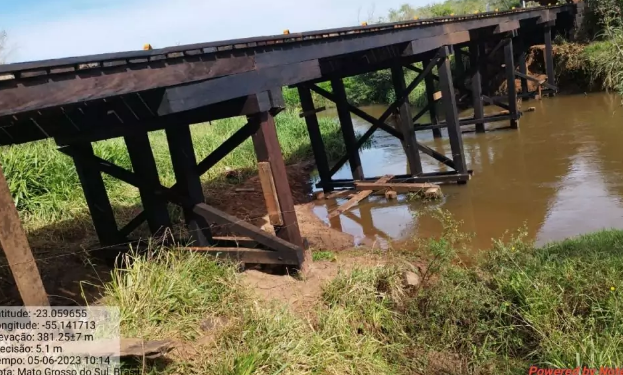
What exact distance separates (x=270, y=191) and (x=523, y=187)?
17.2 feet

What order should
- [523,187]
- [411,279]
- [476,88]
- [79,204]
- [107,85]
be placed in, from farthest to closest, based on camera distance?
[476,88]
[523,187]
[79,204]
[411,279]
[107,85]

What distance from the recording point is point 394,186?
28.6 feet

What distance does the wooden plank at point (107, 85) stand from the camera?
285 cm

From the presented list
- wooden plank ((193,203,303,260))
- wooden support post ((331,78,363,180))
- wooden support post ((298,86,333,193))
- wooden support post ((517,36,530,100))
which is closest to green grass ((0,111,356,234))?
wooden support post ((298,86,333,193))

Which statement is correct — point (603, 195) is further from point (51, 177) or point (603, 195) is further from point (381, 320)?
point (51, 177)

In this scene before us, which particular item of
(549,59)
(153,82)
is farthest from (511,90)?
(153,82)

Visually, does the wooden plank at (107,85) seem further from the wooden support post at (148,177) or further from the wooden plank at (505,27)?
the wooden plank at (505,27)

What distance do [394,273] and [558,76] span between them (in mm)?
16095

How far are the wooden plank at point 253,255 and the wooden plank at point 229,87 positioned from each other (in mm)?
1475

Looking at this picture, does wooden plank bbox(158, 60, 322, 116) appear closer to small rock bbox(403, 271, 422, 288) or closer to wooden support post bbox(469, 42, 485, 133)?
small rock bbox(403, 271, 422, 288)

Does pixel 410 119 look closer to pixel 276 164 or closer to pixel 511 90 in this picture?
pixel 276 164

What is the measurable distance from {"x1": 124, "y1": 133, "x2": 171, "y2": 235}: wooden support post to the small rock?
8.38ft

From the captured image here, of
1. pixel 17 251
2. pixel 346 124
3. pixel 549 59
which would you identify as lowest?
pixel 549 59

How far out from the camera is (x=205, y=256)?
4.68 metres
